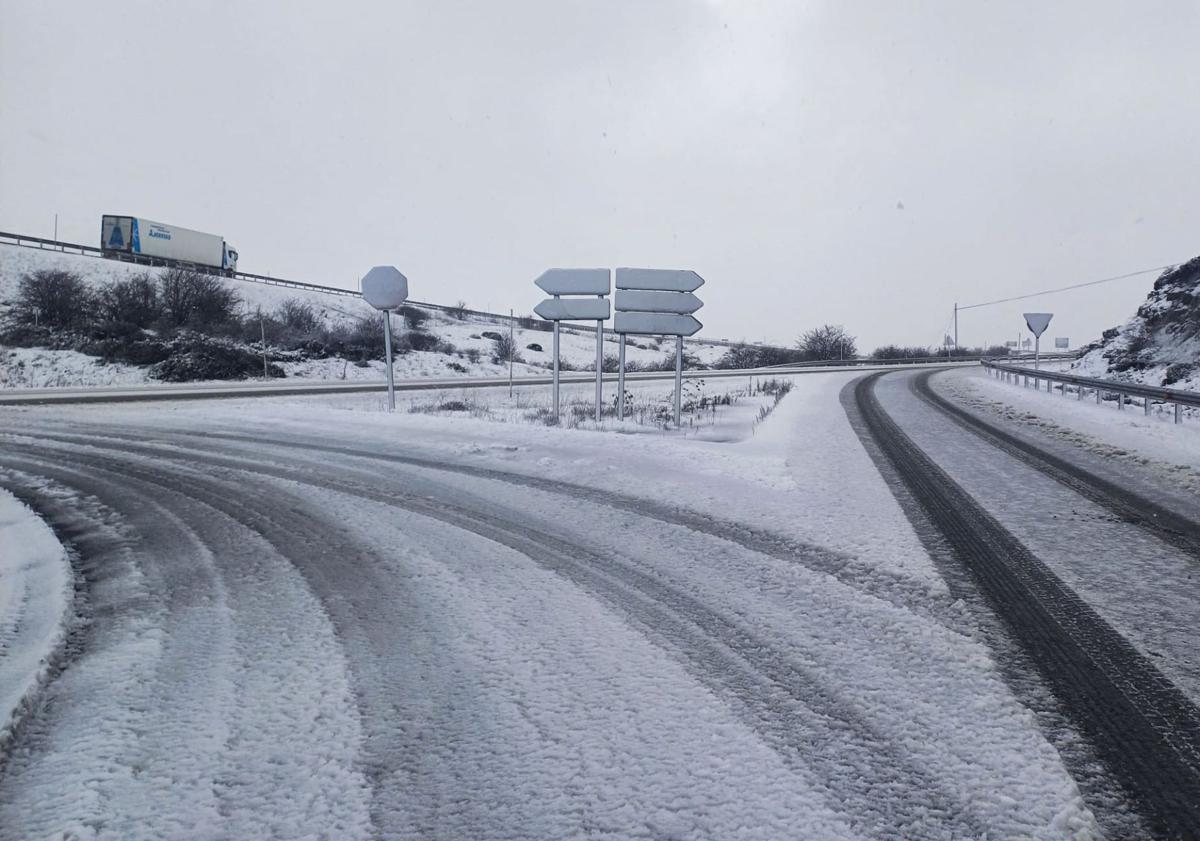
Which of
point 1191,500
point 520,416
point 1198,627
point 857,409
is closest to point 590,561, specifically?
point 1198,627

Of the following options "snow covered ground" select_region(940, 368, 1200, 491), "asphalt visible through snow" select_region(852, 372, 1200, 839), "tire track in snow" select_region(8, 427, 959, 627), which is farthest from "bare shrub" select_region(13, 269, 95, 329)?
"snow covered ground" select_region(940, 368, 1200, 491)

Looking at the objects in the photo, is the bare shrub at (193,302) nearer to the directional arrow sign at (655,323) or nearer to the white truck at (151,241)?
the white truck at (151,241)

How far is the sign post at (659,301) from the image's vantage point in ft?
44.1

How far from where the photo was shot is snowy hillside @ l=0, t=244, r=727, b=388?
1053 inches

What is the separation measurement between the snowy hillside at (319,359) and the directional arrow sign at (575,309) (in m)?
21.7

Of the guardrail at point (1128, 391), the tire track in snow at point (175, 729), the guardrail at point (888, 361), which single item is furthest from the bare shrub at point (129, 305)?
the guardrail at point (888, 361)

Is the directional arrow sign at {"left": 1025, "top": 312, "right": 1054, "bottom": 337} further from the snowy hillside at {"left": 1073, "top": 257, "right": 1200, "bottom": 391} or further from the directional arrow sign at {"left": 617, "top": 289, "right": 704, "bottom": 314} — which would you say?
the directional arrow sign at {"left": 617, "top": 289, "right": 704, "bottom": 314}

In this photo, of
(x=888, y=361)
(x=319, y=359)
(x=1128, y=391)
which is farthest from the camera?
(x=888, y=361)

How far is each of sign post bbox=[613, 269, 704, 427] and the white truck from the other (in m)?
45.9

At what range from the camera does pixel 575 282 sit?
45.2 ft

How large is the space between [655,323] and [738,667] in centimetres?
1116

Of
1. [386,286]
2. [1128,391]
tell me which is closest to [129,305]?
[386,286]

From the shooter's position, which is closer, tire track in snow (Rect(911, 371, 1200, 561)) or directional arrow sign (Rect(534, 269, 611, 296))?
tire track in snow (Rect(911, 371, 1200, 561))

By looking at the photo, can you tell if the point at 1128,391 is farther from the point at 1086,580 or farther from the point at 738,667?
the point at 738,667
